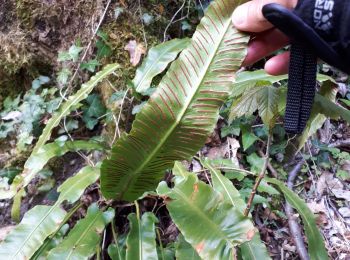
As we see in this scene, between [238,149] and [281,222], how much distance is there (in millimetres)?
412

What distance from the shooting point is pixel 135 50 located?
210cm

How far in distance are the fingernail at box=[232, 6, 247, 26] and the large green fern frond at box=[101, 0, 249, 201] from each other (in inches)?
1.0

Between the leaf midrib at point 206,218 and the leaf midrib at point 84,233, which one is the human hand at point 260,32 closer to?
the leaf midrib at point 206,218

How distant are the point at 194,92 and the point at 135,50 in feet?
3.61

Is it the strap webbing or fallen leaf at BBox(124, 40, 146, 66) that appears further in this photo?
fallen leaf at BBox(124, 40, 146, 66)

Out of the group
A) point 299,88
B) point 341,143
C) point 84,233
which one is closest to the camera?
point 299,88

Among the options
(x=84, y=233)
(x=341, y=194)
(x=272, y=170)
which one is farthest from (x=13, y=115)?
(x=341, y=194)

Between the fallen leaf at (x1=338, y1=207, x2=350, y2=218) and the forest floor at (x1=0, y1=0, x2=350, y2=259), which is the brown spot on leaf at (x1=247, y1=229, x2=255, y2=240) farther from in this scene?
the fallen leaf at (x1=338, y1=207, x2=350, y2=218)

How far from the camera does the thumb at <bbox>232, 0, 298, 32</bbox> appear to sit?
2.94 ft

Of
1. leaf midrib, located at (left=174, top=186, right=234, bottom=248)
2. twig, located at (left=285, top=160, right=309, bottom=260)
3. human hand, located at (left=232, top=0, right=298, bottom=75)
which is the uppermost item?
human hand, located at (left=232, top=0, right=298, bottom=75)

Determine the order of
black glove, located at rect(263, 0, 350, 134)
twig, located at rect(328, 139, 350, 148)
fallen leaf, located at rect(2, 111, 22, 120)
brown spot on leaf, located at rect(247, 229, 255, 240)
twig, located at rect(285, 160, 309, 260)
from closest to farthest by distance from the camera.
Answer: black glove, located at rect(263, 0, 350, 134)
brown spot on leaf, located at rect(247, 229, 255, 240)
twig, located at rect(285, 160, 309, 260)
fallen leaf, located at rect(2, 111, 22, 120)
twig, located at rect(328, 139, 350, 148)

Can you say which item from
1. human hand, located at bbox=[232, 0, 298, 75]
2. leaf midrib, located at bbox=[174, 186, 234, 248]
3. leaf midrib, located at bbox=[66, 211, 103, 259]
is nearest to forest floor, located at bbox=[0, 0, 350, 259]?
leaf midrib, located at bbox=[66, 211, 103, 259]

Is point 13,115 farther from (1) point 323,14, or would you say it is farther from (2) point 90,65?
(1) point 323,14

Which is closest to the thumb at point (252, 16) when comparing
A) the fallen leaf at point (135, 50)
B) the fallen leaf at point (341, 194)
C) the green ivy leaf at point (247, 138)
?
the green ivy leaf at point (247, 138)
